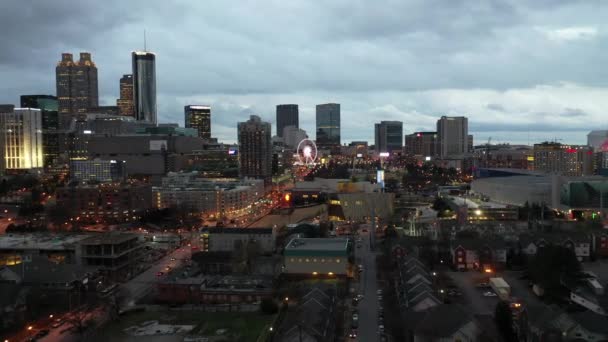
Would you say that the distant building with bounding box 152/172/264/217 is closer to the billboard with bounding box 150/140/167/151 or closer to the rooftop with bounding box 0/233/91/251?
the rooftop with bounding box 0/233/91/251

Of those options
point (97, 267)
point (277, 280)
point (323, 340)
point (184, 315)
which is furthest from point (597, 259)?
point (97, 267)

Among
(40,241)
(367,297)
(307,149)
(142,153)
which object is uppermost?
(307,149)

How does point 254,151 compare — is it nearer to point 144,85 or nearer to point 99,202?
point 99,202

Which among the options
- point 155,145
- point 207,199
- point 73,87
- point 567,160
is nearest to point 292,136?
point 73,87

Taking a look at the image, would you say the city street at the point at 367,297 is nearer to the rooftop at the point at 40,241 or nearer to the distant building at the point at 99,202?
the rooftop at the point at 40,241

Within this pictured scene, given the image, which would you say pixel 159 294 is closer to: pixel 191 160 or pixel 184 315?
pixel 184 315

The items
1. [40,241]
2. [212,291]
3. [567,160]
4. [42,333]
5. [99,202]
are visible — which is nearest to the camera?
[42,333]

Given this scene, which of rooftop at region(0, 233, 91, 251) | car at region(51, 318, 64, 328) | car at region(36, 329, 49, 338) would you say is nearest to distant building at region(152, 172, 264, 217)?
rooftop at region(0, 233, 91, 251)

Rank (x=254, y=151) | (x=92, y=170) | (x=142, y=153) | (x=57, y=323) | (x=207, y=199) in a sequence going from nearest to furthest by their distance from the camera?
(x=57, y=323) → (x=207, y=199) → (x=92, y=170) → (x=254, y=151) → (x=142, y=153)
